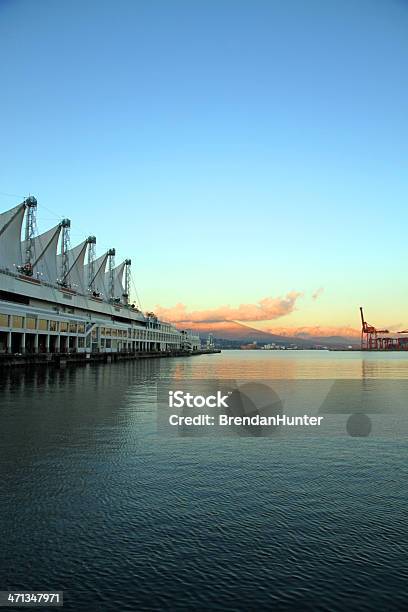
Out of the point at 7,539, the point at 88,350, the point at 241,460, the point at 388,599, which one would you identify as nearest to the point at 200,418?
the point at 241,460

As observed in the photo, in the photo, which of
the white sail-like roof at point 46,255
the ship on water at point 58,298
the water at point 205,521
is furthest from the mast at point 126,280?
the water at point 205,521

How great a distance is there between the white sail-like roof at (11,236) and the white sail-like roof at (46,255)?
7789 mm

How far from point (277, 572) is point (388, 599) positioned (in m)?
1.57

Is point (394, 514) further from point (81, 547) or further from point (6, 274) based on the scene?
point (6, 274)

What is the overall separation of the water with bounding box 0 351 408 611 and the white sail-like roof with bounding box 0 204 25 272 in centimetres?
6847

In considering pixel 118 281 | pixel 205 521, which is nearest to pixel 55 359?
pixel 205 521

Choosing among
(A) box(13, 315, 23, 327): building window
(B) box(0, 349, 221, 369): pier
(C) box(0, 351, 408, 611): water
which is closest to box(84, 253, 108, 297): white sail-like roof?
(B) box(0, 349, 221, 369): pier

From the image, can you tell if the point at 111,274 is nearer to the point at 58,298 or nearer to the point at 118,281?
the point at 118,281

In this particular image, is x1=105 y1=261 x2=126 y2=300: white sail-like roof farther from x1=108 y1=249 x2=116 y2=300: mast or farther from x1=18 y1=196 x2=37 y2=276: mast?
x1=18 y1=196 x2=37 y2=276: mast

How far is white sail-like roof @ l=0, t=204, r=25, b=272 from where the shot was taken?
262ft

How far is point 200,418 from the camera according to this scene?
2228cm

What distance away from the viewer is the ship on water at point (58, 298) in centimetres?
6499

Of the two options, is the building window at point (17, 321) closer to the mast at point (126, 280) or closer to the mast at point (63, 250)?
the mast at point (63, 250)

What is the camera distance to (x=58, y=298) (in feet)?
284
